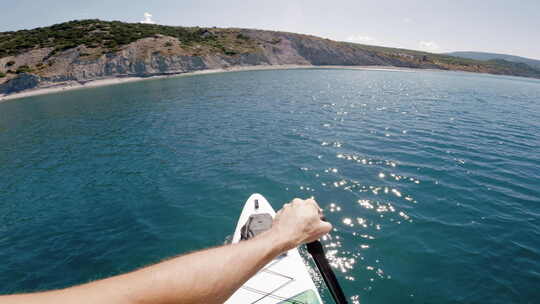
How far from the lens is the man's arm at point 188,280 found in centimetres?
158

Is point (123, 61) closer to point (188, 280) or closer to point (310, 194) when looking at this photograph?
point (310, 194)

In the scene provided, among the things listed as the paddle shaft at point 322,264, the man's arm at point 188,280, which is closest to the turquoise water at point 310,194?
the paddle shaft at point 322,264

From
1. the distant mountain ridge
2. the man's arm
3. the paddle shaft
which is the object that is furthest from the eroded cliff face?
the man's arm

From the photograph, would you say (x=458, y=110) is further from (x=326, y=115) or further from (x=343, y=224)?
(x=343, y=224)

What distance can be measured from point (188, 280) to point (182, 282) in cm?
4

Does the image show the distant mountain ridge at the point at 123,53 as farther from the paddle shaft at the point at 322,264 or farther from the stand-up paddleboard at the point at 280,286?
the paddle shaft at the point at 322,264

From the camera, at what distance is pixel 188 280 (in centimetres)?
179

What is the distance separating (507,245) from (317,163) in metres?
9.20

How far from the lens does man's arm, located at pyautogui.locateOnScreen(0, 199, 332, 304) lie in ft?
5.17

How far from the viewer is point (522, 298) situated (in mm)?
7246

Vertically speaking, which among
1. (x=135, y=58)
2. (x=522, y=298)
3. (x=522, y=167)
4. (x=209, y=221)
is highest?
(x=135, y=58)

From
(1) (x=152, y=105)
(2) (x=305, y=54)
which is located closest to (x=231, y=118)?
(1) (x=152, y=105)

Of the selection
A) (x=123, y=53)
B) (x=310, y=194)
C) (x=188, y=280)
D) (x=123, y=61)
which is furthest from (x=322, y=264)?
(x=123, y=53)

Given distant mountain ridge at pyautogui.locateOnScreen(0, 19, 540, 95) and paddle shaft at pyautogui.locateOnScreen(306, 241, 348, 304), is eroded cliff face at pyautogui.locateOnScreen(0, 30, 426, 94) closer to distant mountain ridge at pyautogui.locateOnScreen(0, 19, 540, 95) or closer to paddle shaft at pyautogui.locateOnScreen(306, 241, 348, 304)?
distant mountain ridge at pyautogui.locateOnScreen(0, 19, 540, 95)
